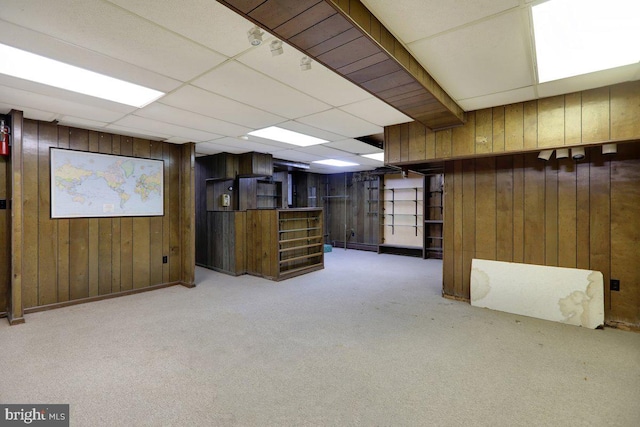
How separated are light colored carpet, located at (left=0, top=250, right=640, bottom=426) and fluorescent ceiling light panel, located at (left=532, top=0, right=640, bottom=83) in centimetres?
231

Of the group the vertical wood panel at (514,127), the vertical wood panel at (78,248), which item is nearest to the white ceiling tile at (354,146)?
the vertical wood panel at (514,127)

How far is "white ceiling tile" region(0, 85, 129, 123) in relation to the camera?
8.87 feet

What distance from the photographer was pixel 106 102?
288cm

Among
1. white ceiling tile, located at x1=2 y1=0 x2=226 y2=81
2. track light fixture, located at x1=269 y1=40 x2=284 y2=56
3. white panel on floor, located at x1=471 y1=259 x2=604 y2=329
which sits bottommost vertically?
white panel on floor, located at x1=471 y1=259 x2=604 y2=329

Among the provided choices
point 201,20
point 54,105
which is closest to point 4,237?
point 54,105

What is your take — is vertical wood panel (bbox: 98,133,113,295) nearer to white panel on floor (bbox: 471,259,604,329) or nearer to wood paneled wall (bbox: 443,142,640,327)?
wood paneled wall (bbox: 443,142,640,327)

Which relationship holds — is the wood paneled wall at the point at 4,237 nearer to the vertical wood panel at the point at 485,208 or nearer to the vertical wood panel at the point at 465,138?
the vertical wood panel at the point at 465,138

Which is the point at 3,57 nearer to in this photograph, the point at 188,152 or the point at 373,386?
the point at 188,152

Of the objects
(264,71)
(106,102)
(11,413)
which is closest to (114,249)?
(106,102)

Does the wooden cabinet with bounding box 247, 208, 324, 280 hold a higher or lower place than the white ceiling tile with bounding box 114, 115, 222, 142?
lower

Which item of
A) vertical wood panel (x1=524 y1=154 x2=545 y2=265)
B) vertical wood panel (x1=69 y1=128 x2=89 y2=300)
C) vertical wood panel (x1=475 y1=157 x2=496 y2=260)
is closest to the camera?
vertical wood panel (x1=524 y1=154 x2=545 y2=265)

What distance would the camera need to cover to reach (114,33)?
177 cm

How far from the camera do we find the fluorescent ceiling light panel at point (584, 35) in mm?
1600

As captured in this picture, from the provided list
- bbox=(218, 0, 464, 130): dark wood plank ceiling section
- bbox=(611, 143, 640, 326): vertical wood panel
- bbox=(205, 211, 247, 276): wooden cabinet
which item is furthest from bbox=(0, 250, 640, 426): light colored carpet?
bbox=(218, 0, 464, 130): dark wood plank ceiling section
